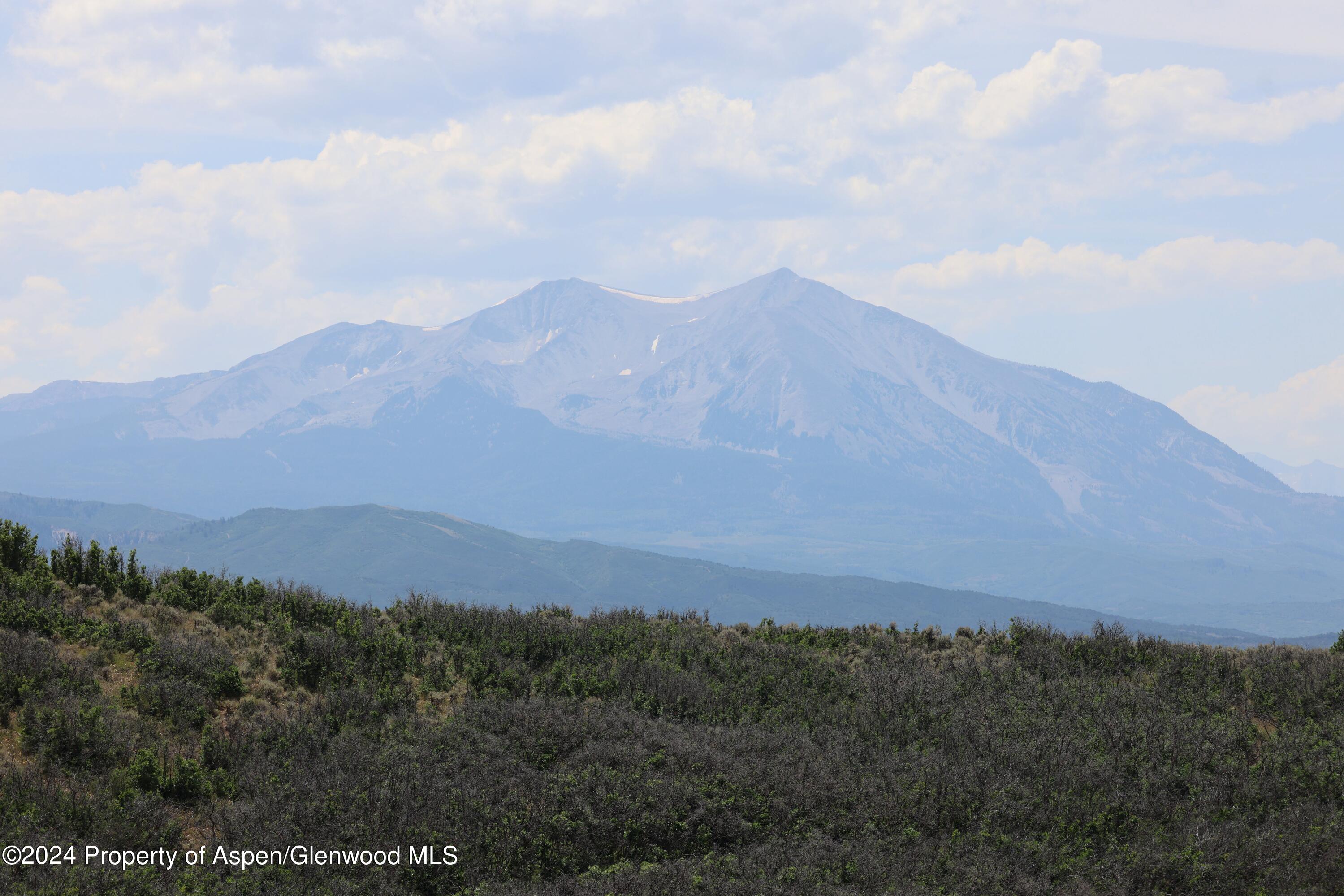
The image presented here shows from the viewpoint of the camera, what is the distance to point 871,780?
526 inches

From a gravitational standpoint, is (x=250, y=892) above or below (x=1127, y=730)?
below

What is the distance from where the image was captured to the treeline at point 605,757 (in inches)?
437

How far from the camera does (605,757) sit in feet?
44.4

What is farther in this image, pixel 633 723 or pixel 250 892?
pixel 633 723

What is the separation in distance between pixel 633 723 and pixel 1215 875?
318 inches

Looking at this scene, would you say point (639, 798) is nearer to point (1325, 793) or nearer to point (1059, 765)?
point (1059, 765)

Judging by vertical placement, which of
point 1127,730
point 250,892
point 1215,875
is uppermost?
point 1127,730

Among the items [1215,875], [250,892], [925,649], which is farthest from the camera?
[925,649]

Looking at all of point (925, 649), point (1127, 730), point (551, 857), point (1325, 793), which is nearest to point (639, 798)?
point (551, 857)

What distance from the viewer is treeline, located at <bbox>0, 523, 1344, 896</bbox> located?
11.1 metres

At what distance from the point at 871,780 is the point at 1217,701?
26.7 feet

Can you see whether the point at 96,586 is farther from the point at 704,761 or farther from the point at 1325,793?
the point at 1325,793

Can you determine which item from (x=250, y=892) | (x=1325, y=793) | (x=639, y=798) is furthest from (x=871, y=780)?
(x=250, y=892)

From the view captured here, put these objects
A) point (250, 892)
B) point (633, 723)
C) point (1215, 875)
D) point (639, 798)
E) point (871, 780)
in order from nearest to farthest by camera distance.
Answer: point (250, 892) < point (1215, 875) < point (639, 798) < point (871, 780) < point (633, 723)
